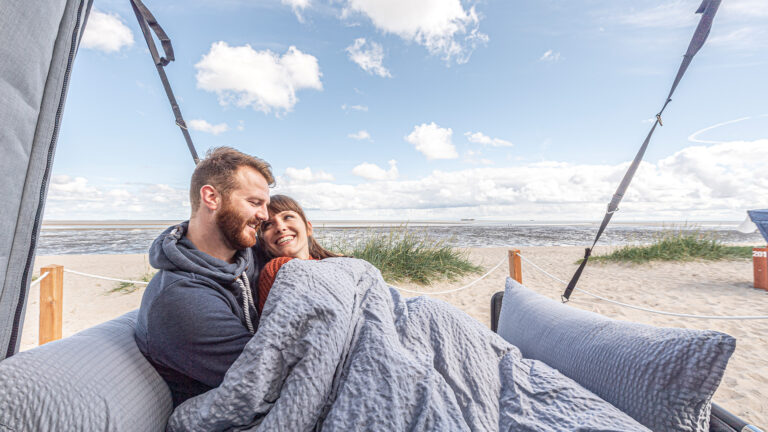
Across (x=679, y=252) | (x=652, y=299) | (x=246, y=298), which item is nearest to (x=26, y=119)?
(x=246, y=298)

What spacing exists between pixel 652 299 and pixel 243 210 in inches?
240

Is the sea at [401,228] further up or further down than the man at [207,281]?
further down

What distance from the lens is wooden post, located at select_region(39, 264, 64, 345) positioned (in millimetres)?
2557

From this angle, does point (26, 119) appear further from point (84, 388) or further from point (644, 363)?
point (644, 363)

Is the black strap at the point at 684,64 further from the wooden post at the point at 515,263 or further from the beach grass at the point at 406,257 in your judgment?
the beach grass at the point at 406,257

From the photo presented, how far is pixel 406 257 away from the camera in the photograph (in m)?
6.20

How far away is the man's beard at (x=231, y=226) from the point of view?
146 centimetres

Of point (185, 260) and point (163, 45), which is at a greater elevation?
point (163, 45)

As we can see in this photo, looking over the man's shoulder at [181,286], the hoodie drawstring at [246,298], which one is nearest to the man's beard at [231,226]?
the hoodie drawstring at [246,298]

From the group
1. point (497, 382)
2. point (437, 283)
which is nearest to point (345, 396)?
point (497, 382)

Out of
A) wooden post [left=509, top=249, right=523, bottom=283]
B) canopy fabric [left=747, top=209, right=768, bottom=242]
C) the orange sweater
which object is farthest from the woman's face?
canopy fabric [left=747, top=209, right=768, bottom=242]

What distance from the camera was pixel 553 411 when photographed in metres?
1.03

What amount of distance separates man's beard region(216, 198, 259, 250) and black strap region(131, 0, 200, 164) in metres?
1.18

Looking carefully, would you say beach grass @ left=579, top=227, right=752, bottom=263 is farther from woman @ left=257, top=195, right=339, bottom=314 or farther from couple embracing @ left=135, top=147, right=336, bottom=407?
couple embracing @ left=135, top=147, right=336, bottom=407
